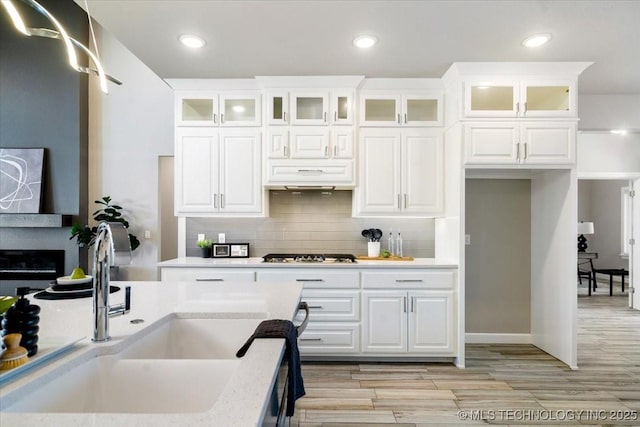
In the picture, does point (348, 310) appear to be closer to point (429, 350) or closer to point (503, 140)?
point (429, 350)

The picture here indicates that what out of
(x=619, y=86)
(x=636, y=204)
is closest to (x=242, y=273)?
(x=619, y=86)

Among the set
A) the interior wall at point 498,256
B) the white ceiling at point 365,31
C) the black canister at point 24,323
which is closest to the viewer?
the black canister at point 24,323

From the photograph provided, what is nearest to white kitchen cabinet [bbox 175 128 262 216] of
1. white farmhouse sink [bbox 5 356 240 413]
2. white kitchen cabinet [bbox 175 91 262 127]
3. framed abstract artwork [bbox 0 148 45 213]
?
white kitchen cabinet [bbox 175 91 262 127]

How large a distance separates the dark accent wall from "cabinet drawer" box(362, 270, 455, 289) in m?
3.68

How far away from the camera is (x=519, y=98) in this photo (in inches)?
125

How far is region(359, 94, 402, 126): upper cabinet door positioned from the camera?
11.4 feet

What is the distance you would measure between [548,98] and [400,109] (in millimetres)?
1321

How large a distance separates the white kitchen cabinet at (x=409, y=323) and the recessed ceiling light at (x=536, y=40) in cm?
216

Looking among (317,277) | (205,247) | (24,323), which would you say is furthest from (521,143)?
(24,323)

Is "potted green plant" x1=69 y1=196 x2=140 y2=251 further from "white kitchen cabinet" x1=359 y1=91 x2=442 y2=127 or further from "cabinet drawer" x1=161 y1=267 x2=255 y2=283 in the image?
"white kitchen cabinet" x1=359 y1=91 x2=442 y2=127

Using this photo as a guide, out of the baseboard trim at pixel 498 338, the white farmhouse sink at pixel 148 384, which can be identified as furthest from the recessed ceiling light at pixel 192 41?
the baseboard trim at pixel 498 338

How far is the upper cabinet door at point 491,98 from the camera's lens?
3150 millimetres

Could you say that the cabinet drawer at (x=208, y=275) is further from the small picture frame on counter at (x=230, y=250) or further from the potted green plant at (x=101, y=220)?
the potted green plant at (x=101, y=220)

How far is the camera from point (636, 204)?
529cm
